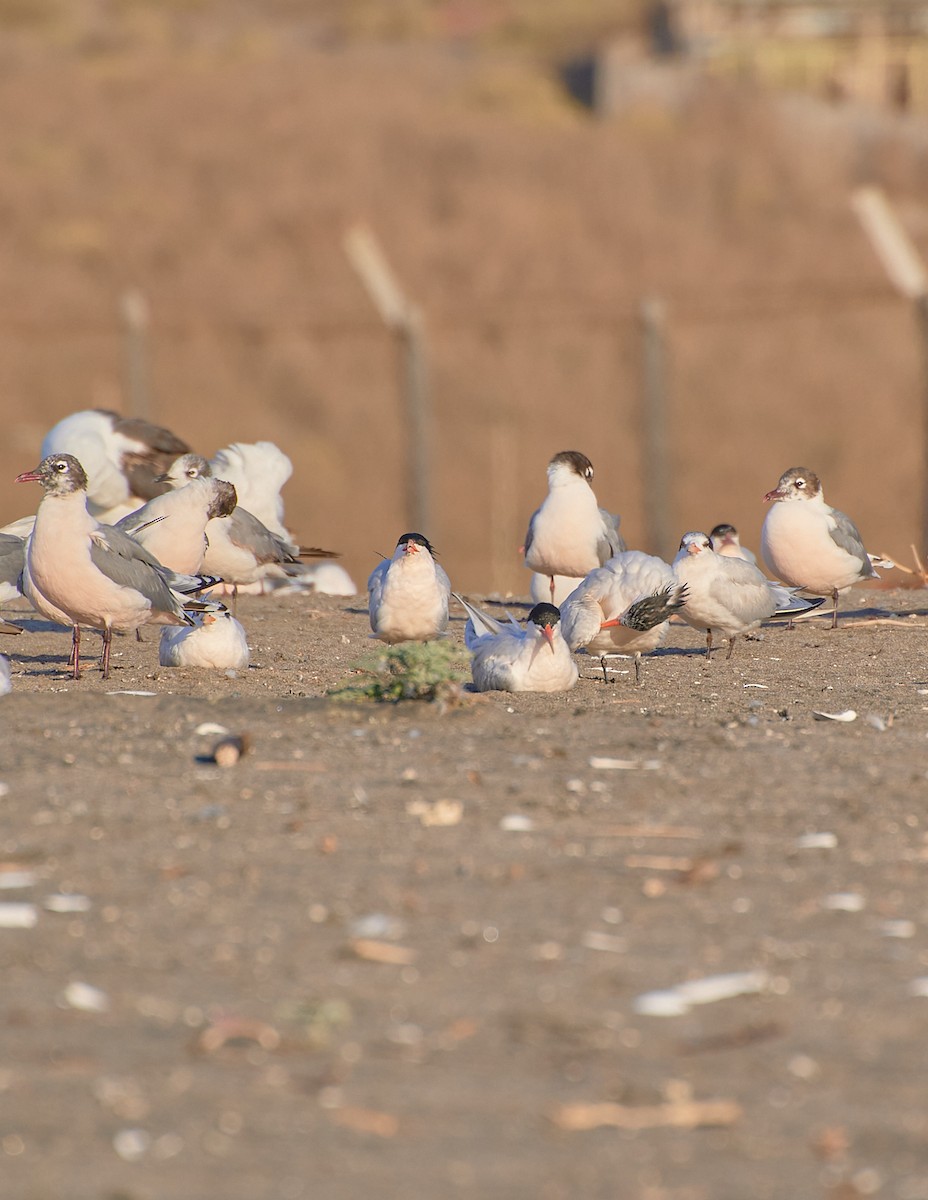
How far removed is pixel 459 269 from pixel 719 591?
76.9ft

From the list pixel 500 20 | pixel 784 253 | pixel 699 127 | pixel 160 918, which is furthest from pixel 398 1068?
pixel 500 20

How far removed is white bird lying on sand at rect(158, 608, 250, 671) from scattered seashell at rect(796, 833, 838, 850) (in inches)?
144

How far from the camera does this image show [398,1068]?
10.6 feet

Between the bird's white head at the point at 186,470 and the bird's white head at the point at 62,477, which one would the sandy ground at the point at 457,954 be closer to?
the bird's white head at the point at 62,477

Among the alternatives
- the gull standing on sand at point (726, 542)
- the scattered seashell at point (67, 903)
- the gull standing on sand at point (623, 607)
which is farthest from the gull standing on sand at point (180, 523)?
the scattered seashell at point (67, 903)

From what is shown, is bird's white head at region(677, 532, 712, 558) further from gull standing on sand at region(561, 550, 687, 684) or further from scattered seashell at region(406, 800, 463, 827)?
scattered seashell at region(406, 800, 463, 827)

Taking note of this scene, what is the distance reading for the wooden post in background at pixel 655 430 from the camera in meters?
12.6

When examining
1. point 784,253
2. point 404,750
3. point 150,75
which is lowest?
point 404,750

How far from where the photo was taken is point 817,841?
4.48 meters

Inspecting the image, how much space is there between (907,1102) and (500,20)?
179 feet

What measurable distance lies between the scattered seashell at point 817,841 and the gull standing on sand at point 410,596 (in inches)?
137

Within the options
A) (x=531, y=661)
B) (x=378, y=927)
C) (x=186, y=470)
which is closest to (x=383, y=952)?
(x=378, y=927)

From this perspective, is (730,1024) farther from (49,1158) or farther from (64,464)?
(64,464)

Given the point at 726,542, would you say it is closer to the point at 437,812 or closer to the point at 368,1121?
the point at 437,812
